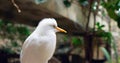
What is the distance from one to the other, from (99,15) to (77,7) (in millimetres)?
326

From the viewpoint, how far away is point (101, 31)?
8.24 ft

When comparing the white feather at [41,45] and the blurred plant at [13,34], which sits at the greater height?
the white feather at [41,45]

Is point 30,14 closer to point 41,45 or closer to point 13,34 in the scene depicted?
point 13,34

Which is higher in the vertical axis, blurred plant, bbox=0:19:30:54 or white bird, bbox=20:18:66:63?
white bird, bbox=20:18:66:63

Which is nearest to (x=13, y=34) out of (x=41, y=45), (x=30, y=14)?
(x=30, y=14)

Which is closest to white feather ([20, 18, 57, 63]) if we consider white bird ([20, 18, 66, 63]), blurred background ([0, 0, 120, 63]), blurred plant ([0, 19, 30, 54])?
white bird ([20, 18, 66, 63])

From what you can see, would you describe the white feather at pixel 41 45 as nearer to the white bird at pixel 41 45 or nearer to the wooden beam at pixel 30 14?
the white bird at pixel 41 45

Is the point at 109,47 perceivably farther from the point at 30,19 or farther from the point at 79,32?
the point at 30,19

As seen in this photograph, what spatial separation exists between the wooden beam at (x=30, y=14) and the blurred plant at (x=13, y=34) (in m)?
0.33

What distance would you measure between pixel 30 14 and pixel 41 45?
5.82 feet

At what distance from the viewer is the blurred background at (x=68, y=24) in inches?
92.8

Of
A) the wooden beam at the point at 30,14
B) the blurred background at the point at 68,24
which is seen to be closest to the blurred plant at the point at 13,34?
the blurred background at the point at 68,24

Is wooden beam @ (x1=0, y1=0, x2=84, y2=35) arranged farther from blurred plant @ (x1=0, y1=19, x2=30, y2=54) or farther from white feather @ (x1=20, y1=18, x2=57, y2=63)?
white feather @ (x1=20, y1=18, x2=57, y2=63)

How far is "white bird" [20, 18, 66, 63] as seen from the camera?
0.75 m
